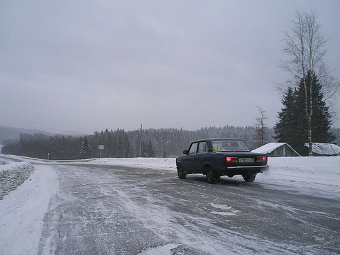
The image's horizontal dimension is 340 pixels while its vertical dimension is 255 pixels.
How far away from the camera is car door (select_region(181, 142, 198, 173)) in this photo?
9.98 metres

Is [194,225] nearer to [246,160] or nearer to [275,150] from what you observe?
[246,160]

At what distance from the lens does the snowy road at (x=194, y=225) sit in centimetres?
297

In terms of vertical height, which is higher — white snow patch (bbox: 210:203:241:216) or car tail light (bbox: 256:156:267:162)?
car tail light (bbox: 256:156:267:162)

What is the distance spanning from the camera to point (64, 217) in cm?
452

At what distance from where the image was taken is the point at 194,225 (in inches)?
152

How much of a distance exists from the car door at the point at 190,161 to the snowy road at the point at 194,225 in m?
3.79

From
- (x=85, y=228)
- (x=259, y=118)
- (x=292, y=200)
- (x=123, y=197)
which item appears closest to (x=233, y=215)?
(x=292, y=200)

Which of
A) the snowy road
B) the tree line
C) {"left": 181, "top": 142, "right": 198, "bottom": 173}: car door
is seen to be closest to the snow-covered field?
the snowy road

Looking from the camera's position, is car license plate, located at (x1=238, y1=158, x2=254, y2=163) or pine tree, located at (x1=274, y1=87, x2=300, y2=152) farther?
pine tree, located at (x1=274, y1=87, x2=300, y2=152)

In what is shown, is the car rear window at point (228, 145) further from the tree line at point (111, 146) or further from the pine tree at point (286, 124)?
the tree line at point (111, 146)

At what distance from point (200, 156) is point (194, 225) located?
18.3 feet

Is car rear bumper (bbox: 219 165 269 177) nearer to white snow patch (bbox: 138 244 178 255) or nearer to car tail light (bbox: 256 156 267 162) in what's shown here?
car tail light (bbox: 256 156 267 162)

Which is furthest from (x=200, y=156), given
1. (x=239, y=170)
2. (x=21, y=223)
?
(x=21, y=223)

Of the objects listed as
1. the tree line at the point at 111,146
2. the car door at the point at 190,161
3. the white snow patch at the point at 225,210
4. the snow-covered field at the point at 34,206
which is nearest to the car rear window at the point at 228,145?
the car door at the point at 190,161
